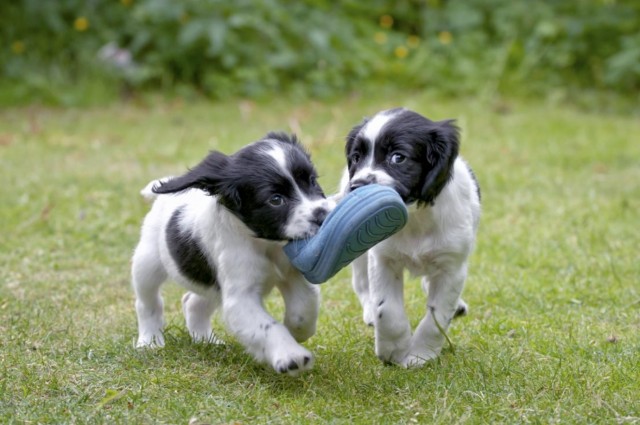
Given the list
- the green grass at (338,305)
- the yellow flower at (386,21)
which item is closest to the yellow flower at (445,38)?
the yellow flower at (386,21)

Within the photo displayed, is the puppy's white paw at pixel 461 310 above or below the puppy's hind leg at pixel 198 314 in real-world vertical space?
below

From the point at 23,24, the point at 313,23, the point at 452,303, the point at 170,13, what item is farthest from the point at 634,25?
the point at 452,303

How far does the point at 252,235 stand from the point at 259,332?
1.39 feet

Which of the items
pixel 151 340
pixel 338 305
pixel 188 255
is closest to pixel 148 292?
pixel 151 340

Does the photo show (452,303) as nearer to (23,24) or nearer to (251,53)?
(251,53)

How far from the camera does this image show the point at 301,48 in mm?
13266

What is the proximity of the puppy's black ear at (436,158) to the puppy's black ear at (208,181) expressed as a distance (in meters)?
0.84

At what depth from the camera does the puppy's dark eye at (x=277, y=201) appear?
13.7ft

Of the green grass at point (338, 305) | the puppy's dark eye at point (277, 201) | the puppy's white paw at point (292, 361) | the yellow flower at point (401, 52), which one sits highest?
the puppy's dark eye at point (277, 201)

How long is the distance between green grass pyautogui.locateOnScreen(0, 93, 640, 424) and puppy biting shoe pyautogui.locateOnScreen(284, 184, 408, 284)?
1.82 feet

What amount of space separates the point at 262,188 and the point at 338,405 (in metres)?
0.95

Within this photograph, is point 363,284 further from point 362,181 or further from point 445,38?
point 445,38

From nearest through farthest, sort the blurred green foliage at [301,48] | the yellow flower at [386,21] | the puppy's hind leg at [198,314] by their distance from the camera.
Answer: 1. the puppy's hind leg at [198,314]
2. the blurred green foliage at [301,48]
3. the yellow flower at [386,21]

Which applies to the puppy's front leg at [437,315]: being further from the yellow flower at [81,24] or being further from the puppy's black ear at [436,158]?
the yellow flower at [81,24]
